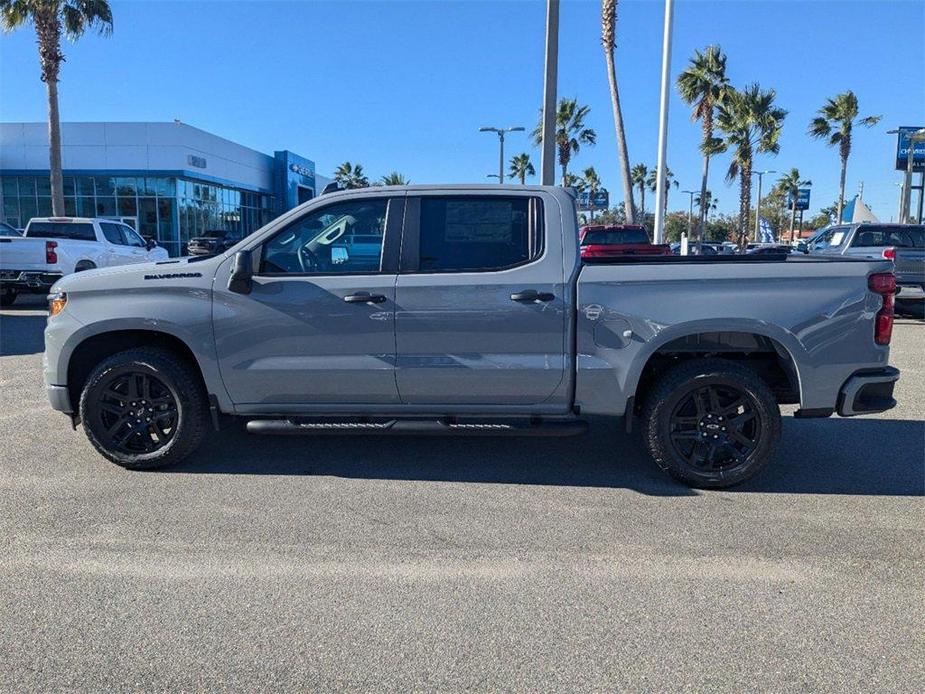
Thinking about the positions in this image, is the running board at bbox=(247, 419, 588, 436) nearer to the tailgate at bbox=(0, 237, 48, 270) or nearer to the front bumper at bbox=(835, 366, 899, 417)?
the front bumper at bbox=(835, 366, 899, 417)

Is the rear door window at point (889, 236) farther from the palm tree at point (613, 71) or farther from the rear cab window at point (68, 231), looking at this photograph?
the rear cab window at point (68, 231)

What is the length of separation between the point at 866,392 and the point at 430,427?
2.81 meters

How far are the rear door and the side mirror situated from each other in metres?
0.97

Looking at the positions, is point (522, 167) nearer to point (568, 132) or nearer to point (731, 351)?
point (568, 132)

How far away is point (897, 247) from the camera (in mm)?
14672

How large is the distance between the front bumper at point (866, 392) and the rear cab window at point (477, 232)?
216 centimetres

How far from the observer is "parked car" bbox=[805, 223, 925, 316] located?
14250 millimetres

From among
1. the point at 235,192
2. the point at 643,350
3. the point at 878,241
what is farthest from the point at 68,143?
the point at 643,350

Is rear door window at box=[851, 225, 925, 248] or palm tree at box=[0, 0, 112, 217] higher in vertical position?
palm tree at box=[0, 0, 112, 217]

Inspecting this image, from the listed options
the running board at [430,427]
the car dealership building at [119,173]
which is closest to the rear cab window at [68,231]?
the running board at [430,427]

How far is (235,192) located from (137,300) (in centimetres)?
3847

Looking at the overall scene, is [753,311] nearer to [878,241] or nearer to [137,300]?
[137,300]

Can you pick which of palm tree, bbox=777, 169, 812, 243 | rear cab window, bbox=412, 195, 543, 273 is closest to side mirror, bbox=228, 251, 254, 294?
rear cab window, bbox=412, 195, 543, 273

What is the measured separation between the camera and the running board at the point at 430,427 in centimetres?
474
